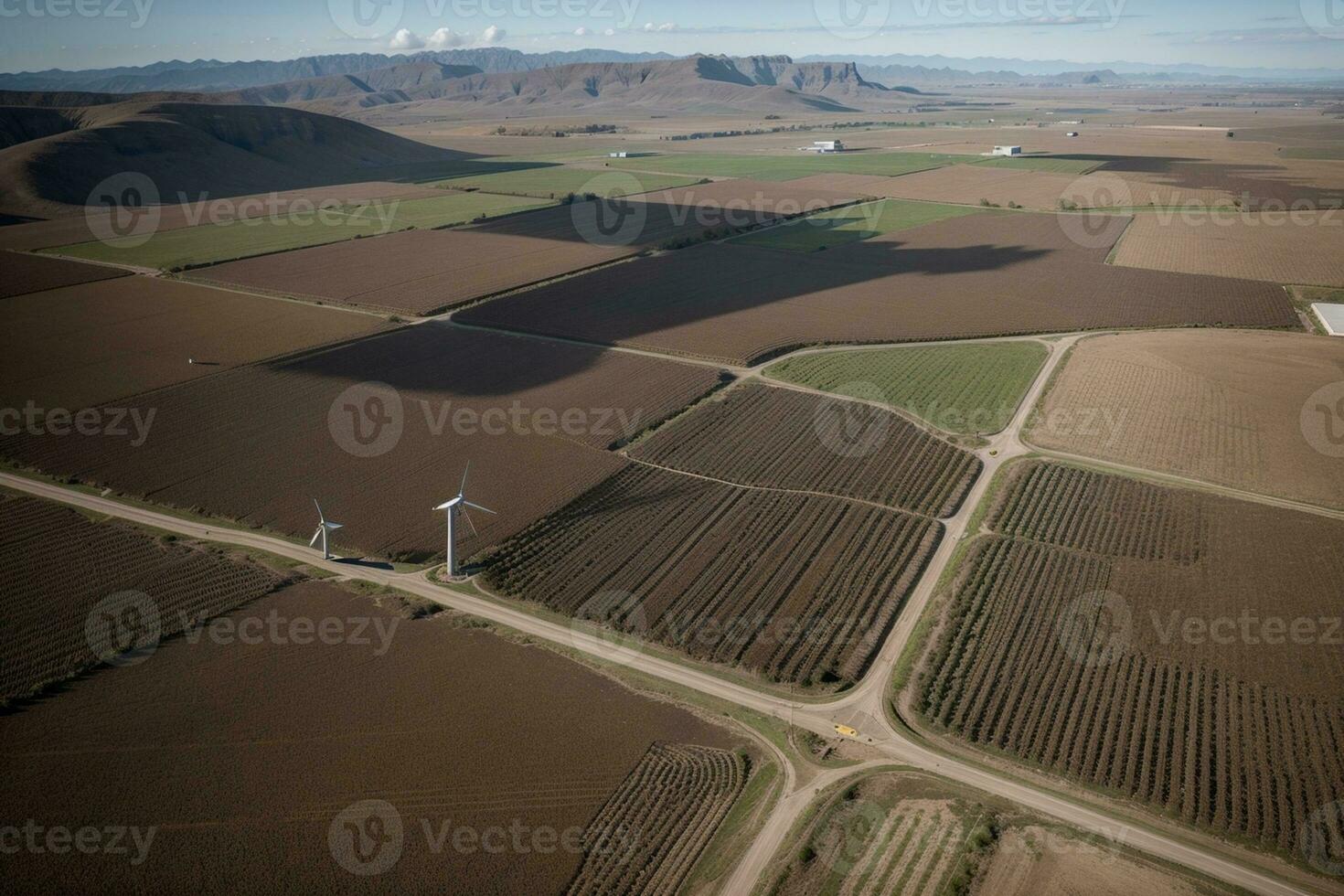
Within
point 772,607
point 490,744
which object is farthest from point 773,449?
point 490,744

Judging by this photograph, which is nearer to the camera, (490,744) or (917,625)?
(490,744)

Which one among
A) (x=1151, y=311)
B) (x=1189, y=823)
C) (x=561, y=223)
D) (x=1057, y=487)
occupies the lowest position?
(x=1189, y=823)

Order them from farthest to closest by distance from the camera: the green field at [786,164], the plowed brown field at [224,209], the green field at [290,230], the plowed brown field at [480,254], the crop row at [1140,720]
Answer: the green field at [786,164], the plowed brown field at [224,209], the green field at [290,230], the plowed brown field at [480,254], the crop row at [1140,720]

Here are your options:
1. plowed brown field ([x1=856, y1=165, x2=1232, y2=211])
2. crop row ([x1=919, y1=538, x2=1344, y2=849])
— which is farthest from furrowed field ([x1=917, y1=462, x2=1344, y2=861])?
plowed brown field ([x1=856, y1=165, x2=1232, y2=211])

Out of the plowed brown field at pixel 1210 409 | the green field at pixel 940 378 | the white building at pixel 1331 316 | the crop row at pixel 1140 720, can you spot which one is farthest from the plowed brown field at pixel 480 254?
the white building at pixel 1331 316

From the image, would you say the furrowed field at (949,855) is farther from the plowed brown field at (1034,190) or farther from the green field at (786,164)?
the green field at (786,164)

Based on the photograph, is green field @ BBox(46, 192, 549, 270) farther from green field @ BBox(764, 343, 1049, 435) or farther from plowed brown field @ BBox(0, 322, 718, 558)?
green field @ BBox(764, 343, 1049, 435)

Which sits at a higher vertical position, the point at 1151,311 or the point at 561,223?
the point at 561,223

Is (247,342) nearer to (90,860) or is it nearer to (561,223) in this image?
(90,860)
